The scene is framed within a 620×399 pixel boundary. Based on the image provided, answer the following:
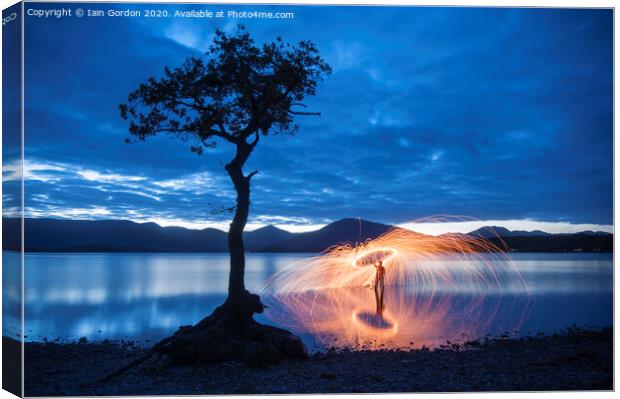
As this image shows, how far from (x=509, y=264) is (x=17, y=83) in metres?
43.6

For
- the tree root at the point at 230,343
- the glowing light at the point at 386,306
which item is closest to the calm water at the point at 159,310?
the glowing light at the point at 386,306

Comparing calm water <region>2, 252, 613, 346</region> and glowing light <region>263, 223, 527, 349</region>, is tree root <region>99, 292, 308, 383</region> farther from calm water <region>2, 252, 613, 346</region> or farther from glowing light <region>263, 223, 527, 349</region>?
calm water <region>2, 252, 613, 346</region>

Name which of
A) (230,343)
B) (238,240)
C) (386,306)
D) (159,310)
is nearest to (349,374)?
(230,343)

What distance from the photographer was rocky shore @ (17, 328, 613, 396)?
7.24 m

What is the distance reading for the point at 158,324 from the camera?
44.5 ft

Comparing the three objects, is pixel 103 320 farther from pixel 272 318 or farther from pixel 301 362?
pixel 301 362

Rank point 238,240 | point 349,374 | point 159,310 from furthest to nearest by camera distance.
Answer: point 159,310, point 238,240, point 349,374

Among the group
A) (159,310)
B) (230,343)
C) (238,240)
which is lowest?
(159,310)

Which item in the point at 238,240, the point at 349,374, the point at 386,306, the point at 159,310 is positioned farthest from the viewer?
the point at 159,310

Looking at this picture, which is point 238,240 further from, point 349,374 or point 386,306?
point 386,306

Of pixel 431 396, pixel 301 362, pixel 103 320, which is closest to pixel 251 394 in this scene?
pixel 301 362

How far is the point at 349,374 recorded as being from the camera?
750 centimetres

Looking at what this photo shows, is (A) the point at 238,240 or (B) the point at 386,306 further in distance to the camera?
(B) the point at 386,306

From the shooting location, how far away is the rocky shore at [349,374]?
7.24 m
